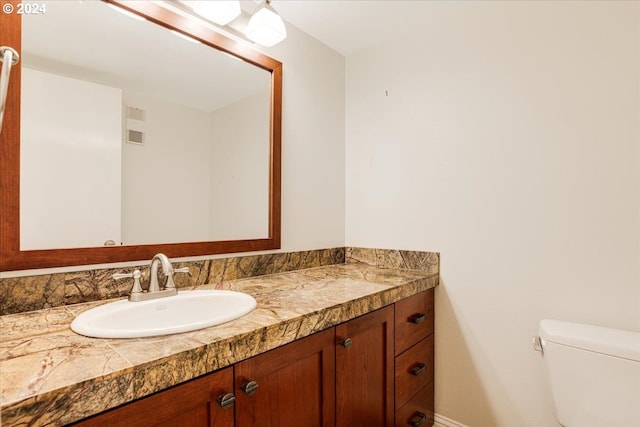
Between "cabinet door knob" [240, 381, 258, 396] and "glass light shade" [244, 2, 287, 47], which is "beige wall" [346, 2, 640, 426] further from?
"cabinet door knob" [240, 381, 258, 396]

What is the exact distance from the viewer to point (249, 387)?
820mm

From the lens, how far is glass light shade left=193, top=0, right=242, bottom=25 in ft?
4.33

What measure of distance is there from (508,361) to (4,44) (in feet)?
7.25

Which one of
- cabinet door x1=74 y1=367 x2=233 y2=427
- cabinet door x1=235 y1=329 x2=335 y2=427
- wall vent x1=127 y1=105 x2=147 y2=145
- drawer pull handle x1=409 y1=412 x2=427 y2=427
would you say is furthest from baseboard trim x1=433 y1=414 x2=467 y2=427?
wall vent x1=127 y1=105 x2=147 y2=145

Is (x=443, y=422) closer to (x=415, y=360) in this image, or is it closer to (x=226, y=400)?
(x=415, y=360)

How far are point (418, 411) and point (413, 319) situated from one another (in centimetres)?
47

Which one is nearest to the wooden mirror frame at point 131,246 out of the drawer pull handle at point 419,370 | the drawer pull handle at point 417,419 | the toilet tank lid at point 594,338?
the drawer pull handle at point 419,370

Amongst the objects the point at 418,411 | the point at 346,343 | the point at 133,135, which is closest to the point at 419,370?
the point at 418,411

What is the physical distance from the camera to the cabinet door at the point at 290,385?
0.83 meters

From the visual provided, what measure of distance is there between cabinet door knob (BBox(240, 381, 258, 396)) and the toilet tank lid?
1.10 meters

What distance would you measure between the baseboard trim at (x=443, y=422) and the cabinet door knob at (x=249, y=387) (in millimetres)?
1308

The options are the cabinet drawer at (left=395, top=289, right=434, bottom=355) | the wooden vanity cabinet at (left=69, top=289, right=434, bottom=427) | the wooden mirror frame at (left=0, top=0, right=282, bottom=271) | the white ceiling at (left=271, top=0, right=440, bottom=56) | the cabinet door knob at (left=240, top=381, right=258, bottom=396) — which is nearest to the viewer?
the wooden vanity cabinet at (left=69, top=289, right=434, bottom=427)

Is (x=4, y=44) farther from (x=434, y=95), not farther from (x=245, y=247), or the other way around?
(x=434, y=95)

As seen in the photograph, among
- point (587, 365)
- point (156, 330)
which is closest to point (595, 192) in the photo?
point (587, 365)
